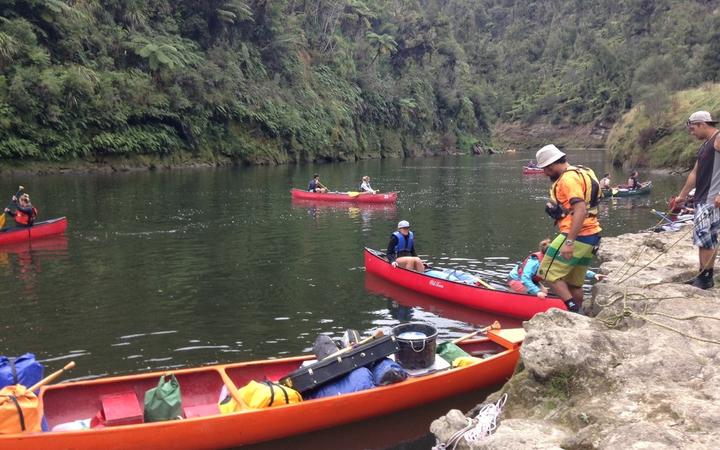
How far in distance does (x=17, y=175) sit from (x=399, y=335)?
34.7 metres

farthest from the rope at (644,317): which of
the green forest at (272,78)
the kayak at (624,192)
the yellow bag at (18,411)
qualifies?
the green forest at (272,78)

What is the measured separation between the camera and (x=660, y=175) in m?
42.5

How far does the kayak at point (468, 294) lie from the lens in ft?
37.5

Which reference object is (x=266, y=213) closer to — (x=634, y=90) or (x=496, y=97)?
(x=634, y=90)

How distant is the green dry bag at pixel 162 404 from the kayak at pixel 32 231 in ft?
45.9

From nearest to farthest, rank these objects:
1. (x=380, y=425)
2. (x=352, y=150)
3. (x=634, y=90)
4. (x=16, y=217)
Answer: (x=380, y=425) → (x=16, y=217) → (x=634, y=90) → (x=352, y=150)

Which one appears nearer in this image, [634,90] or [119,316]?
[119,316]

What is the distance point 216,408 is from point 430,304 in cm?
637

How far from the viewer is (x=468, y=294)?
1251cm

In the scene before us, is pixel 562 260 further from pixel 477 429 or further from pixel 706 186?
pixel 477 429

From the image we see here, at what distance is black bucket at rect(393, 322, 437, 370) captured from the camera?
26.9 feet

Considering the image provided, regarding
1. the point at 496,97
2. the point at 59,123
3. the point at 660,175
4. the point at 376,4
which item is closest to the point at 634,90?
the point at 660,175

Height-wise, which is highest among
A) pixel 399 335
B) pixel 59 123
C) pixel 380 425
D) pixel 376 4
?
pixel 376 4

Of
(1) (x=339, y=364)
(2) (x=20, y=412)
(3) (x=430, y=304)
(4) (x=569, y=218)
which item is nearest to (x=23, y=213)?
(3) (x=430, y=304)
